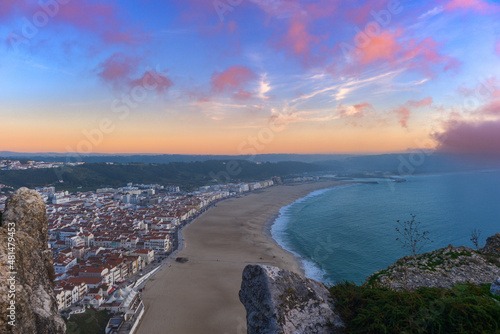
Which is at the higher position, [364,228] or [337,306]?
[337,306]

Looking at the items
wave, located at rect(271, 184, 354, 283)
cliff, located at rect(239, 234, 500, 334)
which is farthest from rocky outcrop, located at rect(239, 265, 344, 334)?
wave, located at rect(271, 184, 354, 283)

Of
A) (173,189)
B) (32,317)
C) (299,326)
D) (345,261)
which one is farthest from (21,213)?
(173,189)

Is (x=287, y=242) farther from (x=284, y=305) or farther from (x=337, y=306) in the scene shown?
(x=284, y=305)

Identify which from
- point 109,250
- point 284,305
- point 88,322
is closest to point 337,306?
point 284,305

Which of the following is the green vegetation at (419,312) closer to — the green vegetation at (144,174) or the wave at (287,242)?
the wave at (287,242)

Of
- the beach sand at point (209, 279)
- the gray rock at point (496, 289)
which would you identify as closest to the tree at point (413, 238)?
the beach sand at point (209, 279)

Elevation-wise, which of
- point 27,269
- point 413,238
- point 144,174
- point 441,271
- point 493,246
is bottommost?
point 413,238

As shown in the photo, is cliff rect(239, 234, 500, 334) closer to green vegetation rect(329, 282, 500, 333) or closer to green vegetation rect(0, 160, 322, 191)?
green vegetation rect(329, 282, 500, 333)
